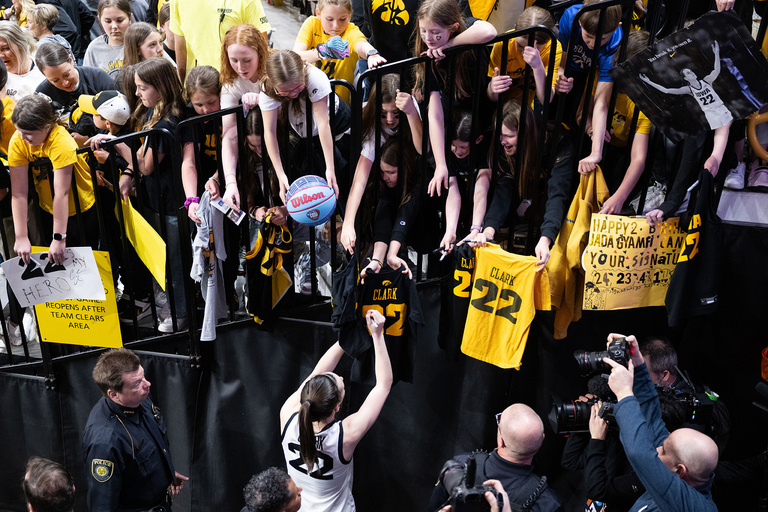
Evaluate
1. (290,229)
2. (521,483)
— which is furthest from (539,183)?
(521,483)


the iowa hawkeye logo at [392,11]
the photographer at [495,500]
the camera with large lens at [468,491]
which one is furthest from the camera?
the iowa hawkeye logo at [392,11]

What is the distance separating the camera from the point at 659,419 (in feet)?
11.6

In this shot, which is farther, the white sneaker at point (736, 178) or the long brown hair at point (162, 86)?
the long brown hair at point (162, 86)

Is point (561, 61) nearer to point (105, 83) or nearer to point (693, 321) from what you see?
point (693, 321)

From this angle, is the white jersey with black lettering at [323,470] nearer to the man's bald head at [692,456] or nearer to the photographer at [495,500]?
the photographer at [495,500]

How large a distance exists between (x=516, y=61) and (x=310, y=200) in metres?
1.40

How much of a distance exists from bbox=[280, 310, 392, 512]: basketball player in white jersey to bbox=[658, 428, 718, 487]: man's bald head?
138cm

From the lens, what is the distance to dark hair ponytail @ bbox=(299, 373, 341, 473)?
3510 millimetres

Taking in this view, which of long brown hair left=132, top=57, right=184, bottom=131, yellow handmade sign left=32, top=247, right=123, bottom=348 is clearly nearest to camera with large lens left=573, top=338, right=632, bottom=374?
long brown hair left=132, top=57, right=184, bottom=131

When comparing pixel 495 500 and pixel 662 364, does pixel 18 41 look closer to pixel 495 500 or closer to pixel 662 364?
pixel 495 500

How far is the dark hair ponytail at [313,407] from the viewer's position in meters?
3.51

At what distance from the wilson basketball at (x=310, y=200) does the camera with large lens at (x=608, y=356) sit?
1437 mm

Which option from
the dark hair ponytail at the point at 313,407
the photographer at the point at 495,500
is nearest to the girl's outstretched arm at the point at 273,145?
the dark hair ponytail at the point at 313,407

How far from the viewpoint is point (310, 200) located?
12.3 ft
